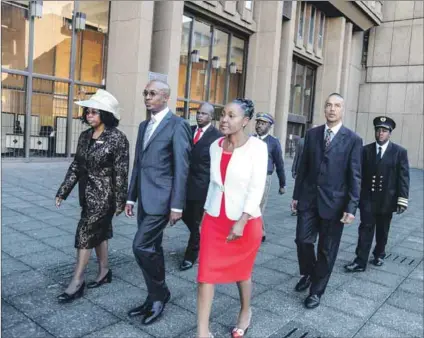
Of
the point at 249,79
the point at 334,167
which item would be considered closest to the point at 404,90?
the point at 249,79

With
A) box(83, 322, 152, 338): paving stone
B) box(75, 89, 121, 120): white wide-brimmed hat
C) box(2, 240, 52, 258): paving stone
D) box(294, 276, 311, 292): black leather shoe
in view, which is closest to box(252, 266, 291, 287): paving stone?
box(294, 276, 311, 292): black leather shoe

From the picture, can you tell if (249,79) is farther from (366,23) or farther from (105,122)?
(105,122)

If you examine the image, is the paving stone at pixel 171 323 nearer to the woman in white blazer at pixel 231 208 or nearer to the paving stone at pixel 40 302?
the woman in white blazer at pixel 231 208

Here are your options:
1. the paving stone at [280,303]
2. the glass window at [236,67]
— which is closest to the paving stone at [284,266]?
the paving stone at [280,303]

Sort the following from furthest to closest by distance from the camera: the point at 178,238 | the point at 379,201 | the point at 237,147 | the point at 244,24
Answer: the point at 244,24 < the point at 178,238 < the point at 379,201 < the point at 237,147

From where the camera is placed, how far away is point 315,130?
4.03m

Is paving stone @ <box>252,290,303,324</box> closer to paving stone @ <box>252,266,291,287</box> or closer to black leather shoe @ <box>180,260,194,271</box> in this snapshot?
paving stone @ <box>252,266,291,287</box>

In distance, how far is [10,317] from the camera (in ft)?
10.2

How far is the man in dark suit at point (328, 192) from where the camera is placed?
376 centimetres

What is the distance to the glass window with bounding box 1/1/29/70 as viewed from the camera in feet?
37.7

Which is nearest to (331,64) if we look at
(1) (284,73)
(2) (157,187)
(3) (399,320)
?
(1) (284,73)

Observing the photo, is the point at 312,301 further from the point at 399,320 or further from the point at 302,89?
the point at 302,89

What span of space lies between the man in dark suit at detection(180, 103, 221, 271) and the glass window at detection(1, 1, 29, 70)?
9.01 meters

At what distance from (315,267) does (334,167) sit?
0.97m
